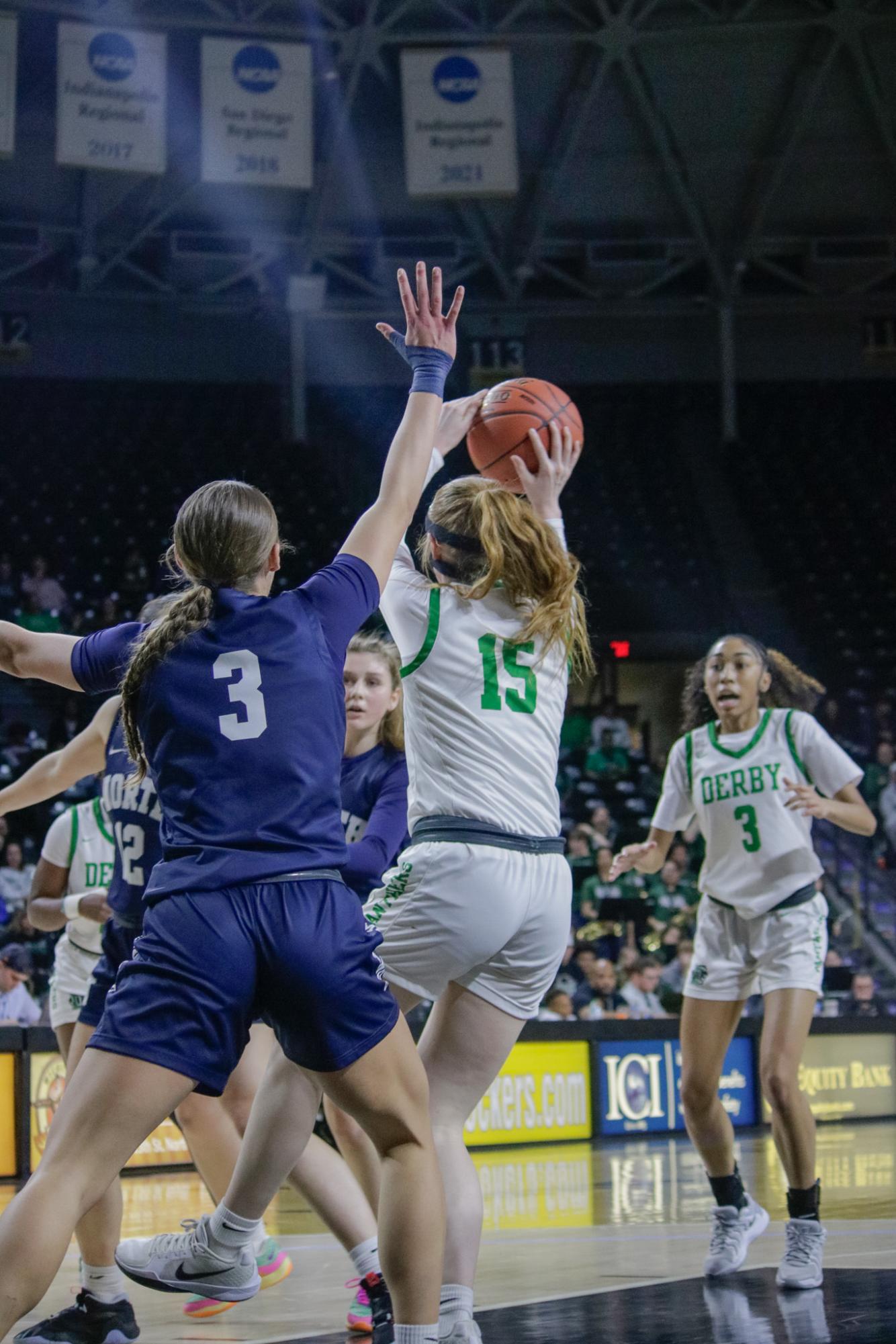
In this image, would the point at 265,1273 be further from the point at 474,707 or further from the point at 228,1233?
the point at 474,707

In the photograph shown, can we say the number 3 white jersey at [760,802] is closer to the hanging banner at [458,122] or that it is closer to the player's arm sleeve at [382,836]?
the player's arm sleeve at [382,836]

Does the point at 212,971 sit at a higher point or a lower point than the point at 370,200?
lower

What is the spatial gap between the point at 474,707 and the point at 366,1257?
1.74 m

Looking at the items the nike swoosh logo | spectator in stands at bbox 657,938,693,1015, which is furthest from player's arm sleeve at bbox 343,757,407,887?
spectator in stands at bbox 657,938,693,1015

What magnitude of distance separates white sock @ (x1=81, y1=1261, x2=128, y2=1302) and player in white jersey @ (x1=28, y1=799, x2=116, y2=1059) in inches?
36.1

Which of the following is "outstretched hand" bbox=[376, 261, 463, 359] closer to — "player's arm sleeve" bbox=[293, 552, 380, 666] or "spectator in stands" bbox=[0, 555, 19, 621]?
"player's arm sleeve" bbox=[293, 552, 380, 666]

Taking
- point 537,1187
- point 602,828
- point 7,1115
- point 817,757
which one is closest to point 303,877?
point 817,757

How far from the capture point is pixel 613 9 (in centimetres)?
1938

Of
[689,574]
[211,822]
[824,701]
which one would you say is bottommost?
[211,822]

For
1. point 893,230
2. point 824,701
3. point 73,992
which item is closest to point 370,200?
point 893,230

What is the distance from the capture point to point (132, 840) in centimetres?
451

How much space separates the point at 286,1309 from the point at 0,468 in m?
17.8

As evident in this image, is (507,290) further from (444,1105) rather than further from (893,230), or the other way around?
(444,1105)

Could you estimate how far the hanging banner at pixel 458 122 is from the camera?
18.0m
